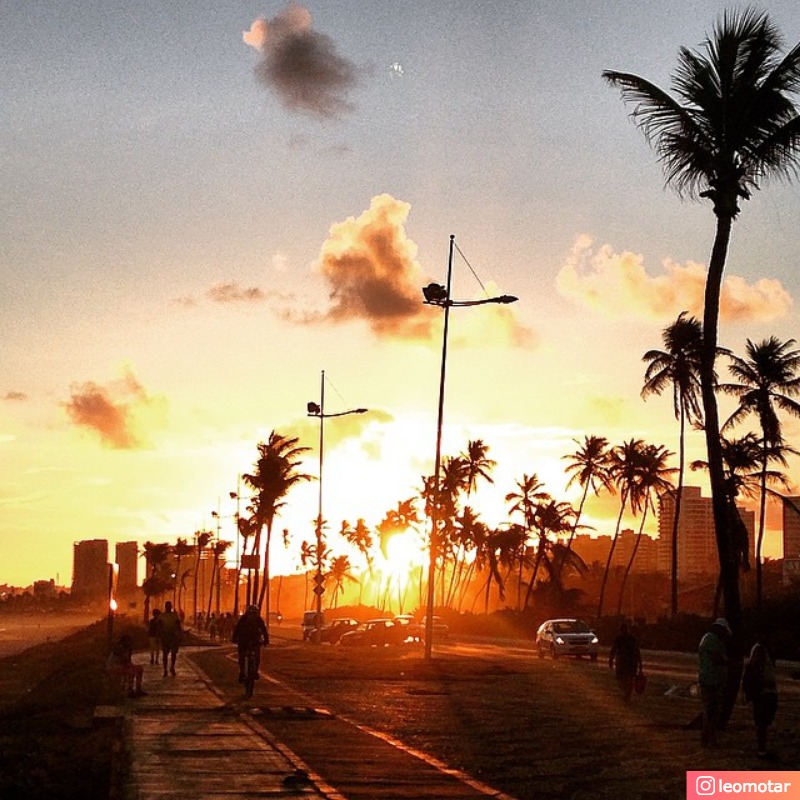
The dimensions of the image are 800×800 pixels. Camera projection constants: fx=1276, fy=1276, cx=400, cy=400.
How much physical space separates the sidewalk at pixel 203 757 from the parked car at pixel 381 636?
145 feet

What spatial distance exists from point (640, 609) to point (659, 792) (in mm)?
136742

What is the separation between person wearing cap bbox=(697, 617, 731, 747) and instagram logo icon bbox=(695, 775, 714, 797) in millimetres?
3834

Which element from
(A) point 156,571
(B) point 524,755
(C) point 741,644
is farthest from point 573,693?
(A) point 156,571

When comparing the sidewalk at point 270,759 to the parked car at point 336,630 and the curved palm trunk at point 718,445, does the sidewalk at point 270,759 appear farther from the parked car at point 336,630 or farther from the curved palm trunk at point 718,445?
the parked car at point 336,630

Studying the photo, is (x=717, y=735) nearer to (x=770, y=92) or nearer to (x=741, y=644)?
(x=741, y=644)

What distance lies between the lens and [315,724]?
1948cm

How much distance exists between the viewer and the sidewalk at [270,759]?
40.5 ft

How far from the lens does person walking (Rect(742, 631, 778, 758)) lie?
632 inches

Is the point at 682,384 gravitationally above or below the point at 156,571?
above

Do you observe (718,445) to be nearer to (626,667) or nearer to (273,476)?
(626,667)

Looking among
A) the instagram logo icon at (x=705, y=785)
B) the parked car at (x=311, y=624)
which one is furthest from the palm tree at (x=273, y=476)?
the instagram logo icon at (x=705, y=785)

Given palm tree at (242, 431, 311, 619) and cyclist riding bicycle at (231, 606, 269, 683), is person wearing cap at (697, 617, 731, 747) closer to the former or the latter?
cyclist riding bicycle at (231, 606, 269, 683)

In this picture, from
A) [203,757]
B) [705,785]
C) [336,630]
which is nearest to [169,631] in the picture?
[203,757]

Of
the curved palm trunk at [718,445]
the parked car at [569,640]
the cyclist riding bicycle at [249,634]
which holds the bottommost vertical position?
the parked car at [569,640]
